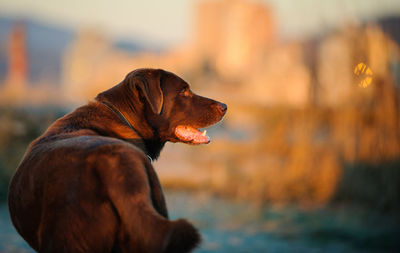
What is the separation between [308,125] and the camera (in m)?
10.2

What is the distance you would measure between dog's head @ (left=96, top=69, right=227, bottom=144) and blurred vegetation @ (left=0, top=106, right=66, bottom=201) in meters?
7.33

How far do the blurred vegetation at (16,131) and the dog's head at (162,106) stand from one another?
7.33 metres

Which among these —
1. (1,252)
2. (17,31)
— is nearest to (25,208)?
(1,252)

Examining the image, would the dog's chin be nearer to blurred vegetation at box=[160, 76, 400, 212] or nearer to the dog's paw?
the dog's paw

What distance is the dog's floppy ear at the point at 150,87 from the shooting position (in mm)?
3213

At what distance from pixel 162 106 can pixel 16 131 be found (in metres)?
8.49

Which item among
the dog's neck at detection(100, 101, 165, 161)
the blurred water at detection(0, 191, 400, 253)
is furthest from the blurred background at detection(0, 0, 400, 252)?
the dog's neck at detection(100, 101, 165, 161)

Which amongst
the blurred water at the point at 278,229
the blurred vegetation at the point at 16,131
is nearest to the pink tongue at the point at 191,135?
the blurred water at the point at 278,229

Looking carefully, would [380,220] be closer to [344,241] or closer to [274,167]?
[344,241]

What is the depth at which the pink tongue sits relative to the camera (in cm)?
367

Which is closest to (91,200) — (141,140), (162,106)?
(141,140)

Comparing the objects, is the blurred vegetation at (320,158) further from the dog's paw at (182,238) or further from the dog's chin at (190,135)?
the dog's paw at (182,238)

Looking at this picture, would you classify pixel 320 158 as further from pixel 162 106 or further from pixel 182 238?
pixel 182 238

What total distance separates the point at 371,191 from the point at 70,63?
38.7 m
